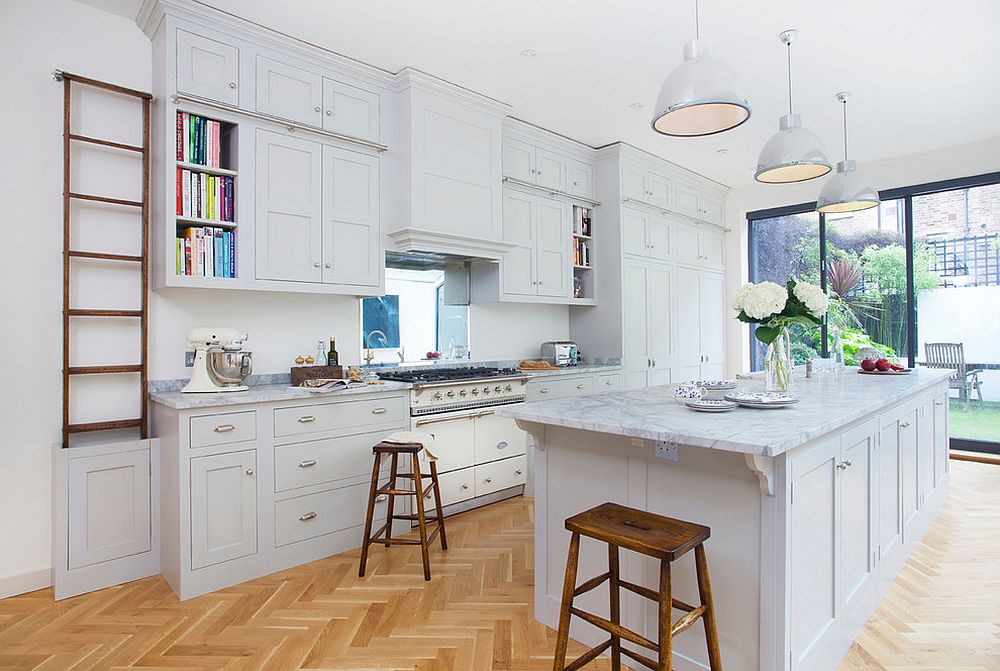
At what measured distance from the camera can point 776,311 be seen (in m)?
2.54

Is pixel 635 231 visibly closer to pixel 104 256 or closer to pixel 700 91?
pixel 700 91

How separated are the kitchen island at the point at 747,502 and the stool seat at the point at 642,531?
0.60 feet

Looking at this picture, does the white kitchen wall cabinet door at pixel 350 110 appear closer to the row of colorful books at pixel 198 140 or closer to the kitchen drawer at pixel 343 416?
the row of colorful books at pixel 198 140

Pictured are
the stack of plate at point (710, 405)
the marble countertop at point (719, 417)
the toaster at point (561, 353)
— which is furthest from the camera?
the toaster at point (561, 353)

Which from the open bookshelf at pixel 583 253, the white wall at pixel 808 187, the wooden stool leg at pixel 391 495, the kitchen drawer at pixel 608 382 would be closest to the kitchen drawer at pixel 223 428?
the wooden stool leg at pixel 391 495

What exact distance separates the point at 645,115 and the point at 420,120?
1857 mm

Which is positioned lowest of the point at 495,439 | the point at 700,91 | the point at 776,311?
the point at 495,439

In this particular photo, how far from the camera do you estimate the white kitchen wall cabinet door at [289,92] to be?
3.14m

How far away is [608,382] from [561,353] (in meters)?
0.49

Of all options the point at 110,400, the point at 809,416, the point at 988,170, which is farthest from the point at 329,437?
the point at 988,170

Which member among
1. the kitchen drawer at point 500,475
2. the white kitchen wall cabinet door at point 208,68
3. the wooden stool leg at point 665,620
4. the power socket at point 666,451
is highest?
the white kitchen wall cabinet door at point 208,68

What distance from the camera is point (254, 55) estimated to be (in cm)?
310

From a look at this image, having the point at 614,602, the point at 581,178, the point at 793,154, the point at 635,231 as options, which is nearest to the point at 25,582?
the point at 614,602

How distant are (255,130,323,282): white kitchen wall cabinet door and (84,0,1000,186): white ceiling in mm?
661
